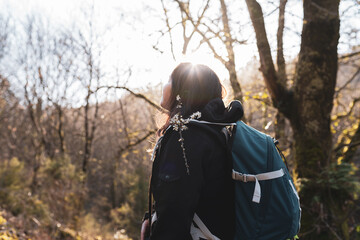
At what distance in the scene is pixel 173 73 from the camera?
1472 mm

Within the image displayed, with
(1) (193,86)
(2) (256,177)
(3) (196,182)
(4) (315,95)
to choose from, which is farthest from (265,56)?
(3) (196,182)

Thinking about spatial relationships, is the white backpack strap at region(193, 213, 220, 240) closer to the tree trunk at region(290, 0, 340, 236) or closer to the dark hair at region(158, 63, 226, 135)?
the dark hair at region(158, 63, 226, 135)

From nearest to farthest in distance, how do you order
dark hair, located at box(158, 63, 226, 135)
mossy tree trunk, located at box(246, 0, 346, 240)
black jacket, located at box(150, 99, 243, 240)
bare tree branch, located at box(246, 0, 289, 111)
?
black jacket, located at box(150, 99, 243, 240) → dark hair, located at box(158, 63, 226, 135) → mossy tree trunk, located at box(246, 0, 346, 240) → bare tree branch, located at box(246, 0, 289, 111)

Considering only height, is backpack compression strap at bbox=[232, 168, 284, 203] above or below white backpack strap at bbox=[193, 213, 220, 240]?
above

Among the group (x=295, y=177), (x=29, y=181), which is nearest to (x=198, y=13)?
(x=295, y=177)

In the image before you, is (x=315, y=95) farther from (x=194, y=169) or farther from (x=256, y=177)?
(x=194, y=169)

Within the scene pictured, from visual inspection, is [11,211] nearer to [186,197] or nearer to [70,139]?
[186,197]

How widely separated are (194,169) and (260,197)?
0.31 m

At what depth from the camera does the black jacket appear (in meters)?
1.17

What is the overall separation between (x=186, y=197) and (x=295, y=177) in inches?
104

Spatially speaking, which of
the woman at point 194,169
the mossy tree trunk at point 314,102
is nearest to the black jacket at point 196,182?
the woman at point 194,169

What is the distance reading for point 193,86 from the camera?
1412 millimetres

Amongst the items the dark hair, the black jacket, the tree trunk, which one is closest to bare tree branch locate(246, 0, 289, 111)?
the tree trunk

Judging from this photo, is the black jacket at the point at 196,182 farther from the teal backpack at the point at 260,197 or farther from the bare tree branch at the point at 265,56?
the bare tree branch at the point at 265,56
